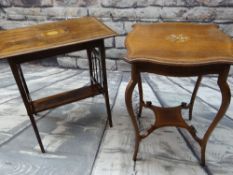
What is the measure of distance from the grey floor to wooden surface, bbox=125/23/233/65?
0.71m

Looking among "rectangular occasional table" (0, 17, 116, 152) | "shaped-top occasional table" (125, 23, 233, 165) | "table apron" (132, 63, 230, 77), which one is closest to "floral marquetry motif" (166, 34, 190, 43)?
"shaped-top occasional table" (125, 23, 233, 165)

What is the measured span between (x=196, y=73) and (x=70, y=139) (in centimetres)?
101

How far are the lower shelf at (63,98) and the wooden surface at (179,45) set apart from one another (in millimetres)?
538

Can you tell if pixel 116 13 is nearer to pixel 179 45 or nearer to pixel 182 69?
pixel 179 45

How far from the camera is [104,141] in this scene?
5.25ft

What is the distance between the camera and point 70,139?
1628 mm

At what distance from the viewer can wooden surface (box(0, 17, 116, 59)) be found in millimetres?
1228

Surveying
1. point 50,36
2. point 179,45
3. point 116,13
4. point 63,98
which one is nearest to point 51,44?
point 50,36

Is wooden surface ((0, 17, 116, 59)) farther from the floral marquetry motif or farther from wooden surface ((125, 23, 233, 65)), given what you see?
the floral marquetry motif

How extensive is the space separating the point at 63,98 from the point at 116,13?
51.1 inches

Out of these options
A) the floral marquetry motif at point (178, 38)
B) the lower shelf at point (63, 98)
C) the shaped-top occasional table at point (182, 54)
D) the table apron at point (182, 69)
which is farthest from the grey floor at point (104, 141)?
the floral marquetry motif at point (178, 38)

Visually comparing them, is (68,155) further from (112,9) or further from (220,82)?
(112,9)


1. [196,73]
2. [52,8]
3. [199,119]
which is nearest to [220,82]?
[196,73]

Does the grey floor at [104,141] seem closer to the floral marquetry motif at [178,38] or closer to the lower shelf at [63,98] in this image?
the lower shelf at [63,98]
